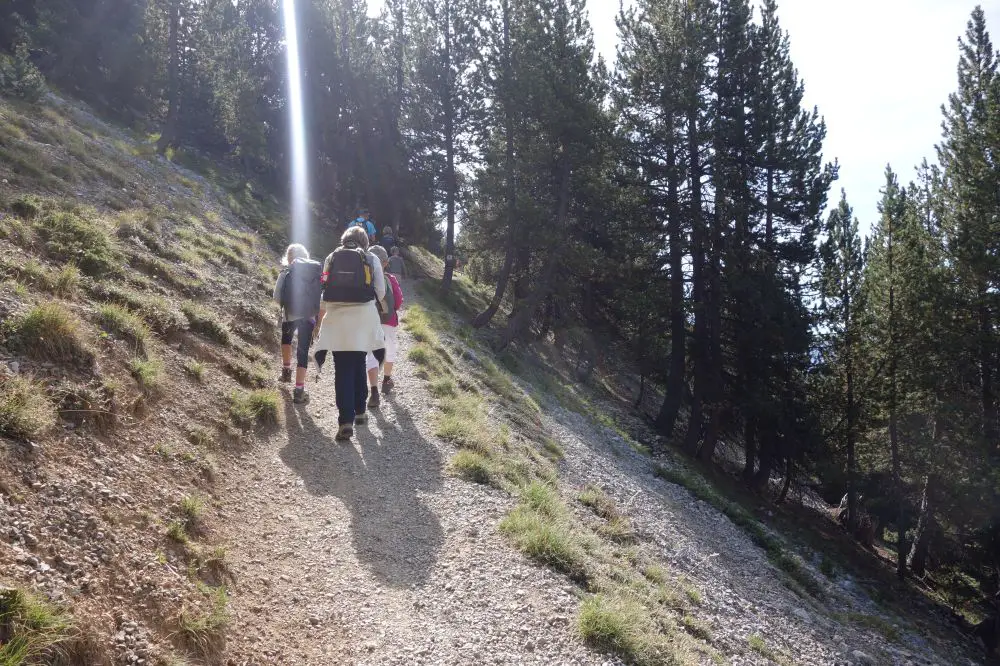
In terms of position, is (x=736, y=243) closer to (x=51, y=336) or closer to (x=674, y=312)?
(x=674, y=312)

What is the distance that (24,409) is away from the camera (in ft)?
13.9

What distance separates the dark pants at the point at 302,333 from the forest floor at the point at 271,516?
0.60 meters

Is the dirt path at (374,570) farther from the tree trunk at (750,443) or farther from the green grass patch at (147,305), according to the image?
the tree trunk at (750,443)

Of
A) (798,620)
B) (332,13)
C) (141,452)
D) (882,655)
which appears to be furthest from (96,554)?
(332,13)

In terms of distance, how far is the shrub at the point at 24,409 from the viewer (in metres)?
4.12

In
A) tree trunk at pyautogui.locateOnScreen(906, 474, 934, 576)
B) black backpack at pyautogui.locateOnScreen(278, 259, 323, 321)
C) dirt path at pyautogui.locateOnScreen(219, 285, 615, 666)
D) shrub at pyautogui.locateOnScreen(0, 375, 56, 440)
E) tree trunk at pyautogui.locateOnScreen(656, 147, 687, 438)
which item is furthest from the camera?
tree trunk at pyautogui.locateOnScreen(656, 147, 687, 438)

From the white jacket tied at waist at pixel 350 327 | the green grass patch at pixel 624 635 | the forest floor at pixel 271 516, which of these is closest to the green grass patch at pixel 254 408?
the forest floor at pixel 271 516

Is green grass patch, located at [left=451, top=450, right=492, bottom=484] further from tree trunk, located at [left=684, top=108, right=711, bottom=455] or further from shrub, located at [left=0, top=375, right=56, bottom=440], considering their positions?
tree trunk, located at [left=684, top=108, right=711, bottom=455]

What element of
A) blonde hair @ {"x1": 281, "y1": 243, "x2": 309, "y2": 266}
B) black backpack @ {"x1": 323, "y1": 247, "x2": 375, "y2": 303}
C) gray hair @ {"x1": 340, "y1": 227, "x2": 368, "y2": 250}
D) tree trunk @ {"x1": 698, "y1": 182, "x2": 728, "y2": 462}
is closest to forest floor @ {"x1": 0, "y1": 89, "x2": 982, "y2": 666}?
blonde hair @ {"x1": 281, "y1": 243, "x2": 309, "y2": 266}

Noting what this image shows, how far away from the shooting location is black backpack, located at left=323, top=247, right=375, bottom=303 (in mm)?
6828

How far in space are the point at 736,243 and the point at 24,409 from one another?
19.9m

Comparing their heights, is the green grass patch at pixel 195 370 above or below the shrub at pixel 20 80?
below

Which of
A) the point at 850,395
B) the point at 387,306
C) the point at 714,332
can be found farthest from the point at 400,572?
the point at 850,395

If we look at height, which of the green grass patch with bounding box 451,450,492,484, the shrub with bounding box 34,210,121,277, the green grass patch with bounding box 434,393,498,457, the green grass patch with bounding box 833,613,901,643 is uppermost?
the shrub with bounding box 34,210,121,277
